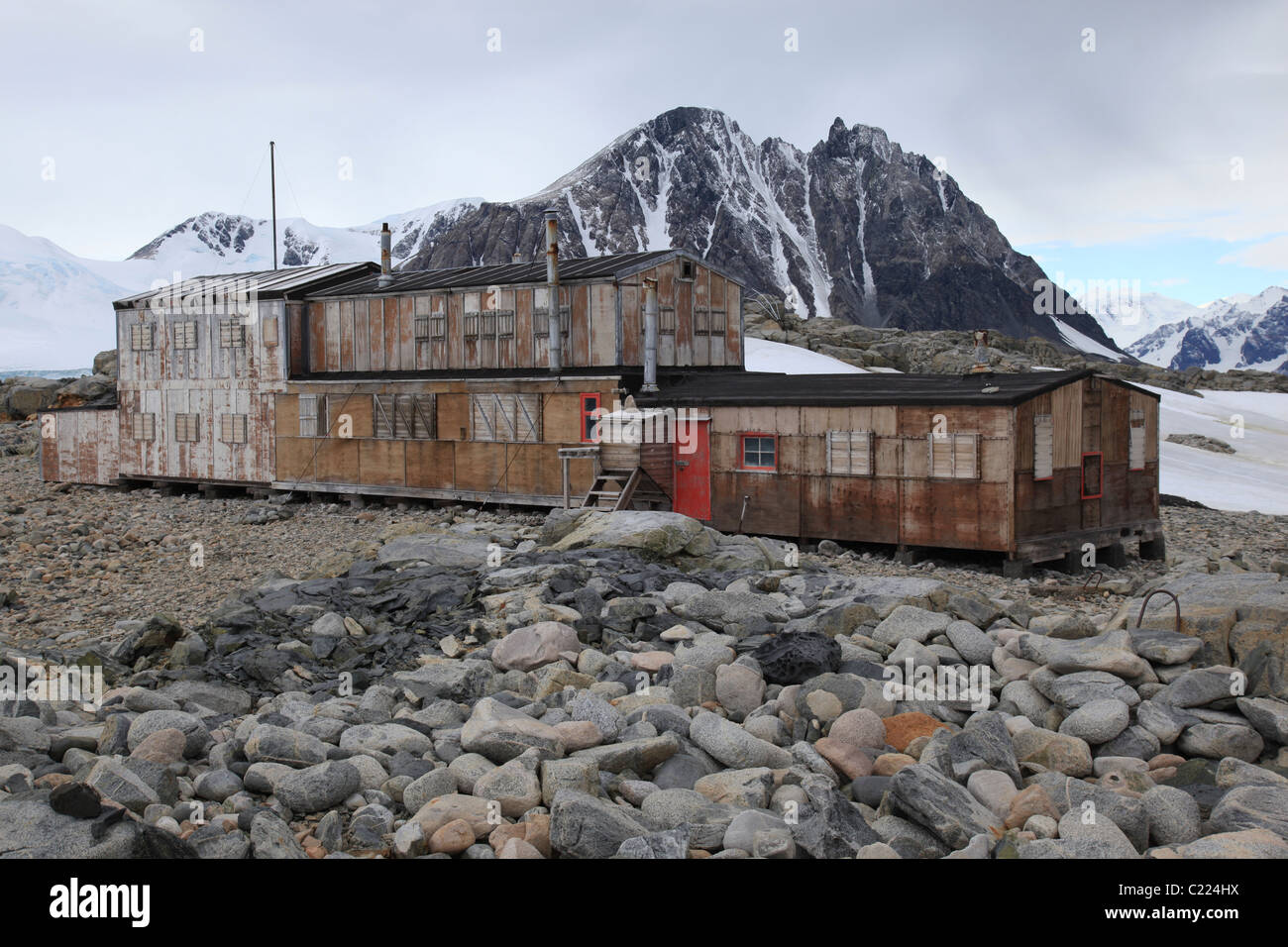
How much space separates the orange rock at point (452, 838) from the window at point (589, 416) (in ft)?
64.2

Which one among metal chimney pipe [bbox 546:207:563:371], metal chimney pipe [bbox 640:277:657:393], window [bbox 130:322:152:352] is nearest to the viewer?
metal chimney pipe [bbox 640:277:657:393]

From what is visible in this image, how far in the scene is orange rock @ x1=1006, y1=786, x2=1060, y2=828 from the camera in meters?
8.41

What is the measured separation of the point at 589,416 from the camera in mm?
27531

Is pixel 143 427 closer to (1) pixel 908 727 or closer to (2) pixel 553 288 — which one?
(2) pixel 553 288

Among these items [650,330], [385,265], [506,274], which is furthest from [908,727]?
[385,265]

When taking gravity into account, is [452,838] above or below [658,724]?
below

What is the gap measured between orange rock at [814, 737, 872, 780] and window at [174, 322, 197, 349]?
104ft

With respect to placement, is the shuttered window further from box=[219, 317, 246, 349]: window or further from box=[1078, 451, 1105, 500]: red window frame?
box=[1078, 451, 1105, 500]: red window frame

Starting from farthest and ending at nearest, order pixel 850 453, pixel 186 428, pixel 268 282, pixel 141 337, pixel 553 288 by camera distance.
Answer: pixel 141 337 → pixel 268 282 → pixel 186 428 → pixel 553 288 → pixel 850 453

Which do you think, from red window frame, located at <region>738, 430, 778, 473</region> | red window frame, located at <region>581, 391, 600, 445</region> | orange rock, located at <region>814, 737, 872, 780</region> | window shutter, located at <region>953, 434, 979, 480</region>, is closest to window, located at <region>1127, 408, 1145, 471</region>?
window shutter, located at <region>953, 434, 979, 480</region>

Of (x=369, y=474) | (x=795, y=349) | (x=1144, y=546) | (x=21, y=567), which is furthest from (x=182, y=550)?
(x=795, y=349)

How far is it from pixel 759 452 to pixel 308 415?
15827mm

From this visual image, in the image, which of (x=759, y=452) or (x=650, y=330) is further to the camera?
(x=650, y=330)

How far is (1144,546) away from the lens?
25.6m
